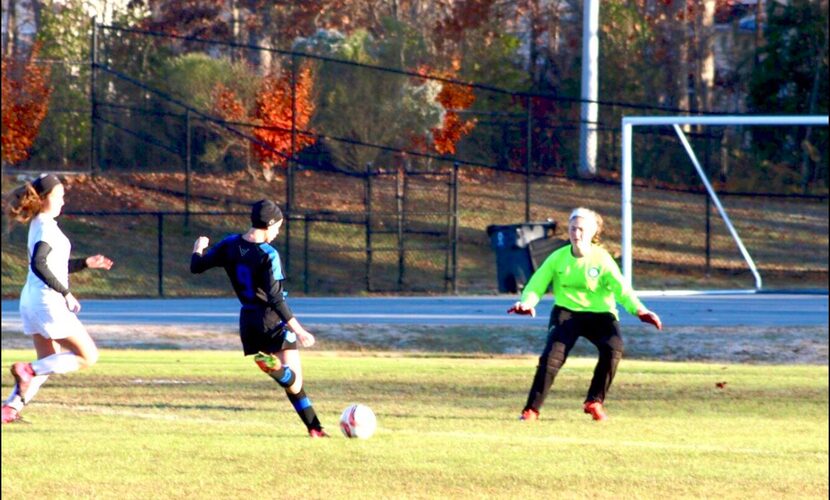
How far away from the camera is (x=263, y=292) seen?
8.44 metres

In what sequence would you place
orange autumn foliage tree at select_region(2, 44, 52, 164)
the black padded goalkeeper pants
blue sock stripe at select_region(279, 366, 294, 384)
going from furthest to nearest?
orange autumn foliage tree at select_region(2, 44, 52, 164)
the black padded goalkeeper pants
blue sock stripe at select_region(279, 366, 294, 384)

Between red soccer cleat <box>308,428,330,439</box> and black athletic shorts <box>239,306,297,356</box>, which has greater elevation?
black athletic shorts <box>239,306,297,356</box>

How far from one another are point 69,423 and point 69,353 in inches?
42.0

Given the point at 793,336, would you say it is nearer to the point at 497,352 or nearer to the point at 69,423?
the point at 497,352

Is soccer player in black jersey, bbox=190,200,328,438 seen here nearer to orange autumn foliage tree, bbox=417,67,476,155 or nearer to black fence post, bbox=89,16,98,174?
black fence post, bbox=89,16,98,174

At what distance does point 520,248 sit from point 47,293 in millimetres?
15660

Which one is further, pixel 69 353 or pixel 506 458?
pixel 69 353

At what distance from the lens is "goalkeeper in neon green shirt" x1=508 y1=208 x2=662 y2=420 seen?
959 centimetres

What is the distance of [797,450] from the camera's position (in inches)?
335

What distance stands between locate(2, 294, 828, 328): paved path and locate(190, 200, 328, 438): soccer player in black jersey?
1098 cm

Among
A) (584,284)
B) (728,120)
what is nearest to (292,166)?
(728,120)

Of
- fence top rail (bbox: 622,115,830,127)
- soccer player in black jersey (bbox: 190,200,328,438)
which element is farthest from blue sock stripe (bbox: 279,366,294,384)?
fence top rail (bbox: 622,115,830,127)

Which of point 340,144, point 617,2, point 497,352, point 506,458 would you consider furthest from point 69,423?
point 617,2

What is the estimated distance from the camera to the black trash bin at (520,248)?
23.4 m
